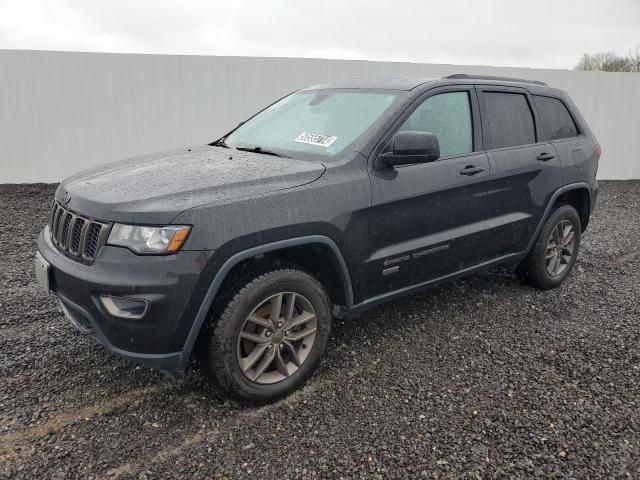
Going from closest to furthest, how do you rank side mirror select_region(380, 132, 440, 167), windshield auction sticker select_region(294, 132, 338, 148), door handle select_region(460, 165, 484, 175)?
side mirror select_region(380, 132, 440, 167) < windshield auction sticker select_region(294, 132, 338, 148) < door handle select_region(460, 165, 484, 175)

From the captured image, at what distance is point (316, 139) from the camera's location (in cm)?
325

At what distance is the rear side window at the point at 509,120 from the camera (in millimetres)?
3809

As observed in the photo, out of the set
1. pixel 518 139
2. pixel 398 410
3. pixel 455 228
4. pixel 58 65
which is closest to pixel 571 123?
pixel 518 139

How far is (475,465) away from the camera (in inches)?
93.7

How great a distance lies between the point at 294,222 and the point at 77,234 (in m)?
1.12

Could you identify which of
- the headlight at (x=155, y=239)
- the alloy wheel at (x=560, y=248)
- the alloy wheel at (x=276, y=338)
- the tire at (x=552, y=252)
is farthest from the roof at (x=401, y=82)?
the headlight at (x=155, y=239)

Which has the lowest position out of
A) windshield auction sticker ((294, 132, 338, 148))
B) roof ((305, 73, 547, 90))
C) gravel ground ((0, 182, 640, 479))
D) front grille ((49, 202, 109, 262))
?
gravel ground ((0, 182, 640, 479))

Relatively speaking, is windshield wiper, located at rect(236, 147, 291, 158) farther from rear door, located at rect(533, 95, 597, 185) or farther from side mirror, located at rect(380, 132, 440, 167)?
rear door, located at rect(533, 95, 597, 185)

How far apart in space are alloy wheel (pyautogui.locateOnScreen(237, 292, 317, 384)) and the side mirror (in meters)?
0.99

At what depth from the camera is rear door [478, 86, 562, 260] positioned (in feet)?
12.3

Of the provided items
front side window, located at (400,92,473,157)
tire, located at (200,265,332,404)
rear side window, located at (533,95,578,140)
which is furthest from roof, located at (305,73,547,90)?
tire, located at (200,265,332,404)

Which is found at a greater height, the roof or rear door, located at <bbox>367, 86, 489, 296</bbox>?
the roof

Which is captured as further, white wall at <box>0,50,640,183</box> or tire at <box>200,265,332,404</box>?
white wall at <box>0,50,640,183</box>

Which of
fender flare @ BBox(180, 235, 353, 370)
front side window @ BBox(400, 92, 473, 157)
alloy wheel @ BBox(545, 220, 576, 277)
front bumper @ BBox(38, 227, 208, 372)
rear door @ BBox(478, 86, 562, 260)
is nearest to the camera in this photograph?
front bumper @ BBox(38, 227, 208, 372)
